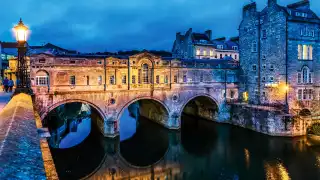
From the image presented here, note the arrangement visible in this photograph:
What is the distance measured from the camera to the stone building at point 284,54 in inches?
1447

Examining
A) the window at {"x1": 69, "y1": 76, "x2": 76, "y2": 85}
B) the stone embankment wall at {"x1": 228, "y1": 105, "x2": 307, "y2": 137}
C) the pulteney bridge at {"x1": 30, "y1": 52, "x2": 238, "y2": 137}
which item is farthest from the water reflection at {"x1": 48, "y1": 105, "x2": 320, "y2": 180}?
the window at {"x1": 69, "y1": 76, "x2": 76, "y2": 85}

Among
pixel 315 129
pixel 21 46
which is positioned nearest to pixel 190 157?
pixel 315 129

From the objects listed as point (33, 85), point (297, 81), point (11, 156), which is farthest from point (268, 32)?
point (11, 156)

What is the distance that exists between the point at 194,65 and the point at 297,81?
49.3ft

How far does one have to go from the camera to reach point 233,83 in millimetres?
43969

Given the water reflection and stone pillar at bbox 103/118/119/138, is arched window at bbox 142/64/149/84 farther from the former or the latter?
the water reflection

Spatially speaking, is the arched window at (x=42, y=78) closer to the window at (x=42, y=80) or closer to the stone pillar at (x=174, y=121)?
the window at (x=42, y=80)

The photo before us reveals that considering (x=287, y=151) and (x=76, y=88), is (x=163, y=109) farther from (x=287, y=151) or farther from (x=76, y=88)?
(x=287, y=151)

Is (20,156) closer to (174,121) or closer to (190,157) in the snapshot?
(190,157)

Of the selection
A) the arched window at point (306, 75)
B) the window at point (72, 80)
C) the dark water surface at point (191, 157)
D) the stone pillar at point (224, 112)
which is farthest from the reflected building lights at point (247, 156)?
the window at point (72, 80)

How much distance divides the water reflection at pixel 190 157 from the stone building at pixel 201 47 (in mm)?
25754

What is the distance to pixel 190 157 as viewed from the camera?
96.1 feet

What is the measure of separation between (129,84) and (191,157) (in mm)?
12657

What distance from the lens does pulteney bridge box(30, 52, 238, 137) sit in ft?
99.2
